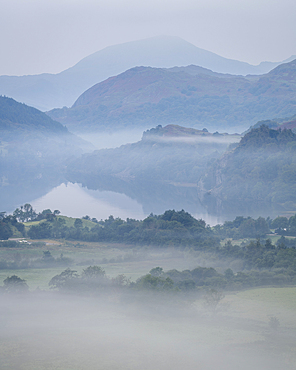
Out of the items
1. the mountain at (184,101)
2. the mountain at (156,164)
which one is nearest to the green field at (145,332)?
the mountain at (156,164)

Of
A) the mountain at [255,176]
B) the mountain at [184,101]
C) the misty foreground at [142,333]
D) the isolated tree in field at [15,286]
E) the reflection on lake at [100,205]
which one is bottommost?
the misty foreground at [142,333]

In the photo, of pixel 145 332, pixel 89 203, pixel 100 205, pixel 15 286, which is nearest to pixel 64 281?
pixel 15 286

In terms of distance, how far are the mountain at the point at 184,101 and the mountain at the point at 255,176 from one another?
6477 cm

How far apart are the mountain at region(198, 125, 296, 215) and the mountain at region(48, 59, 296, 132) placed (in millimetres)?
64765

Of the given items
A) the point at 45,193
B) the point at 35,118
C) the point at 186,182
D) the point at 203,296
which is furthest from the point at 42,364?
the point at 35,118

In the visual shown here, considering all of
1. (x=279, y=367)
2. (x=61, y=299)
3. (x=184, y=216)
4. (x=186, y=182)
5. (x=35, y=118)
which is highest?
(x=35, y=118)

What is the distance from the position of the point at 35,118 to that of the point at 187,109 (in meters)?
43.9

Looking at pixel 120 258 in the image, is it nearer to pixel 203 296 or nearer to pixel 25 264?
pixel 25 264

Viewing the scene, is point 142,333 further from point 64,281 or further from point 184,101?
point 184,101

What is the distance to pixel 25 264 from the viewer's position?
14477 millimetres

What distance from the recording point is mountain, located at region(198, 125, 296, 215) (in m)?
42.5

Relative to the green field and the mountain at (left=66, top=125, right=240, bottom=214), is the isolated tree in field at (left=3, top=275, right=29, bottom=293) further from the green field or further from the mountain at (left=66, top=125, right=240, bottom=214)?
the mountain at (left=66, top=125, right=240, bottom=214)

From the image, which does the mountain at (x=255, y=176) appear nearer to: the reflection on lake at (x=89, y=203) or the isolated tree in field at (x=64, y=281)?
the reflection on lake at (x=89, y=203)

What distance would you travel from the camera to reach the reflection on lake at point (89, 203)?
32.8 metres
